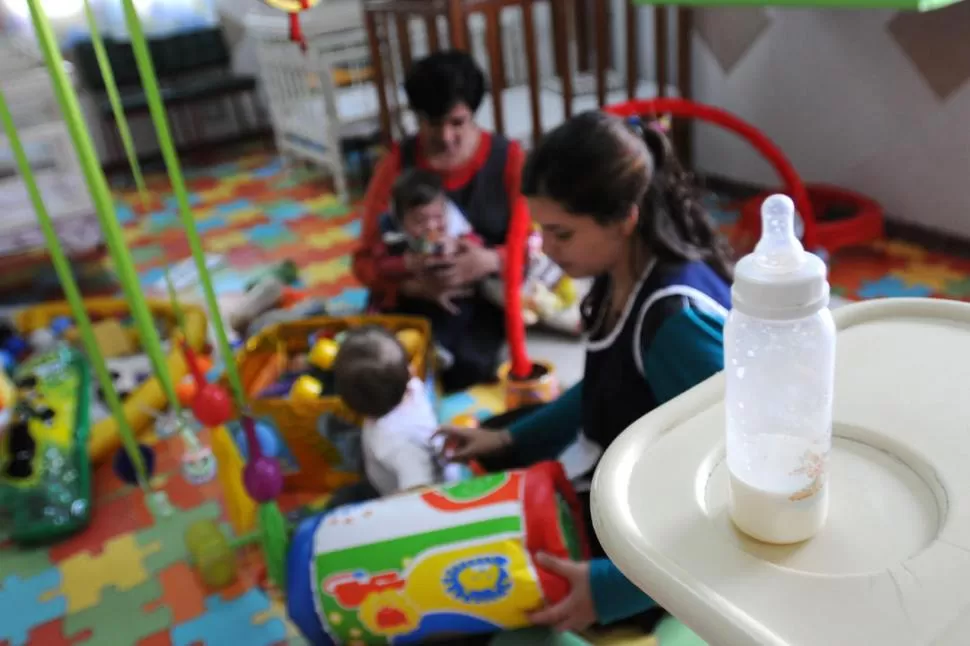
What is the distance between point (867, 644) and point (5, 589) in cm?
160

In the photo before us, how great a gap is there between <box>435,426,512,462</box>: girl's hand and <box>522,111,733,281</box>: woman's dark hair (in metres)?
0.45

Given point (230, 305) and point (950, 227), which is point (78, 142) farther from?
point (950, 227)

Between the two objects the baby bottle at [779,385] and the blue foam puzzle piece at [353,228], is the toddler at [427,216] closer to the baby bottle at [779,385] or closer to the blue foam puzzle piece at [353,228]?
the blue foam puzzle piece at [353,228]

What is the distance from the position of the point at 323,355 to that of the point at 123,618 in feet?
2.06

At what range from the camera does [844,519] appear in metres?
0.55

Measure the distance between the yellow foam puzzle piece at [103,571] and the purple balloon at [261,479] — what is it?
0.39 meters

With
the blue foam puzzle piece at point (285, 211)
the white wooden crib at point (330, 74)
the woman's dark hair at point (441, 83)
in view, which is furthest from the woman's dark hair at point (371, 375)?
the blue foam puzzle piece at point (285, 211)

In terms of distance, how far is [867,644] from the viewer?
45 centimetres

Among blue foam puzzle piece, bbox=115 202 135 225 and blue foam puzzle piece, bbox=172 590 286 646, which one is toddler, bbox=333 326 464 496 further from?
blue foam puzzle piece, bbox=115 202 135 225

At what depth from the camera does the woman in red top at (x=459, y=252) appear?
1.95 meters

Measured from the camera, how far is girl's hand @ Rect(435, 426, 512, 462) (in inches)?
53.3

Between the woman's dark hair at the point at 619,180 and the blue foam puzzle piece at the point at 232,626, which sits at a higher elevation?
the woman's dark hair at the point at 619,180

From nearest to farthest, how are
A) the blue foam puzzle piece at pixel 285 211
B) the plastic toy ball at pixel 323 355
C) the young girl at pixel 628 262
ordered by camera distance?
the young girl at pixel 628 262 → the plastic toy ball at pixel 323 355 → the blue foam puzzle piece at pixel 285 211

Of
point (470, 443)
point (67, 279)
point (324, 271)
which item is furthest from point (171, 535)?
point (324, 271)
